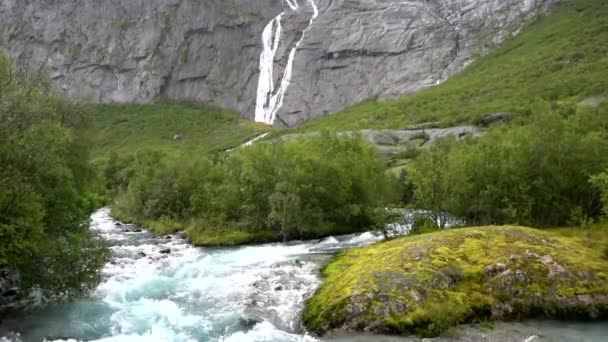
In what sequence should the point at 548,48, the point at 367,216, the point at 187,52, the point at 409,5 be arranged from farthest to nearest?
1. the point at 187,52
2. the point at 409,5
3. the point at 548,48
4. the point at 367,216

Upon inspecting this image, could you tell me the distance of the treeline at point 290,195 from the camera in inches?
1719

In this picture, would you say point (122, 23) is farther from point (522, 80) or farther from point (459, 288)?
point (459, 288)

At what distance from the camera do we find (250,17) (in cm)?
19650

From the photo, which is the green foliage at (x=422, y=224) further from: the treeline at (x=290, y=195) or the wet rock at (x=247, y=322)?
the wet rock at (x=247, y=322)

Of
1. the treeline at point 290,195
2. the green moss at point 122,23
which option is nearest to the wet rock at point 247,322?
the treeline at point 290,195

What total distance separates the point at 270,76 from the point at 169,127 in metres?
37.9

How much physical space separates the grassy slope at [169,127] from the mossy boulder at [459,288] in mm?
A: 116015

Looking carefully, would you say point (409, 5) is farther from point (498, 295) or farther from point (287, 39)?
point (498, 295)

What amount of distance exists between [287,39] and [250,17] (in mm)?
24368

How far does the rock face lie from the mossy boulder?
136m

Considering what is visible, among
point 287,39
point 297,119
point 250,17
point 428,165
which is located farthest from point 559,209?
point 250,17

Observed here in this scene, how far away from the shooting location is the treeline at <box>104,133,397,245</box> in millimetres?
43669

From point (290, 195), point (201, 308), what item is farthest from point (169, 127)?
point (201, 308)

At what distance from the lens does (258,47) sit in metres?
188
